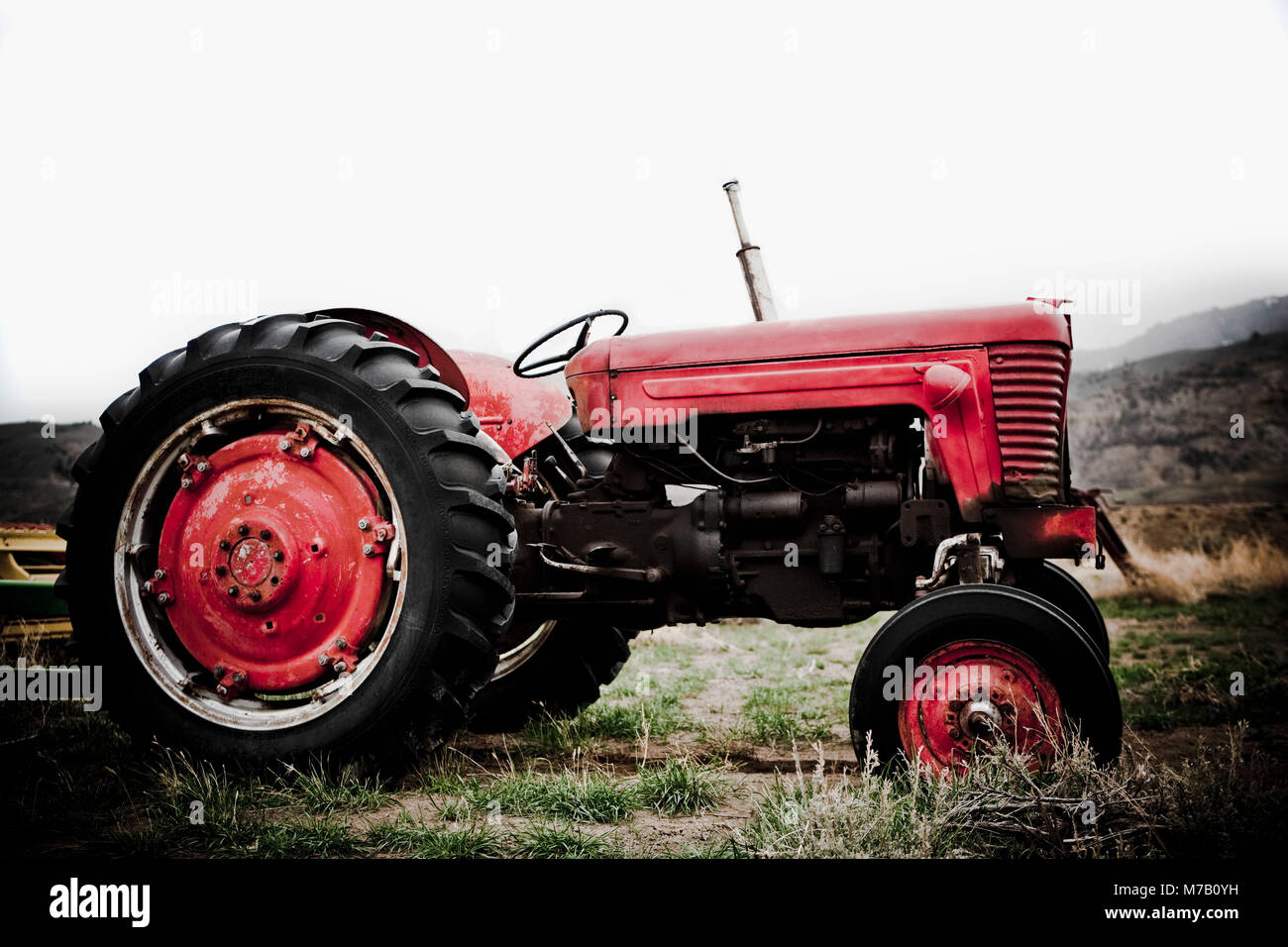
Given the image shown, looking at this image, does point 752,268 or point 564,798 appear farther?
point 752,268

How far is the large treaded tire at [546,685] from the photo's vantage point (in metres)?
4.48

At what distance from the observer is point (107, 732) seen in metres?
4.14

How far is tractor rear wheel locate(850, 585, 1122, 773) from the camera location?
287cm

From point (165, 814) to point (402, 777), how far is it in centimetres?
72

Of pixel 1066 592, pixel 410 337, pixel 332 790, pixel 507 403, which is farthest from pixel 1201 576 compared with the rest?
pixel 332 790

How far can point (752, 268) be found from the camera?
13.6 ft

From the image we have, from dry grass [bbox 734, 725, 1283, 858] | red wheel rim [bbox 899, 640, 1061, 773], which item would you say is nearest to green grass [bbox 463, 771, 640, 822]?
dry grass [bbox 734, 725, 1283, 858]

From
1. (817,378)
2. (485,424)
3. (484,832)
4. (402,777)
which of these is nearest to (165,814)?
(402,777)

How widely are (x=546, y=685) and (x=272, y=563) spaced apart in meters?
1.62

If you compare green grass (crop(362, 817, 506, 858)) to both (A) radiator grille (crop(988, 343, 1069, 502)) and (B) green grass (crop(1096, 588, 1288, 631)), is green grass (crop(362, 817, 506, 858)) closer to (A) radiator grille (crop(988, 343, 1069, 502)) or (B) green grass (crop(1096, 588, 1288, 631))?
(A) radiator grille (crop(988, 343, 1069, 502))

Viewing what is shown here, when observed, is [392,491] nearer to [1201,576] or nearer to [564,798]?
[564,798]

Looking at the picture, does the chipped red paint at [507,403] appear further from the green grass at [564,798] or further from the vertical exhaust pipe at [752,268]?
the green grass at [564,798]

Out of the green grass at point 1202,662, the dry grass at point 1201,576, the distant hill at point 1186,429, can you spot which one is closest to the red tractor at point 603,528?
the green grass at point 1202,662
